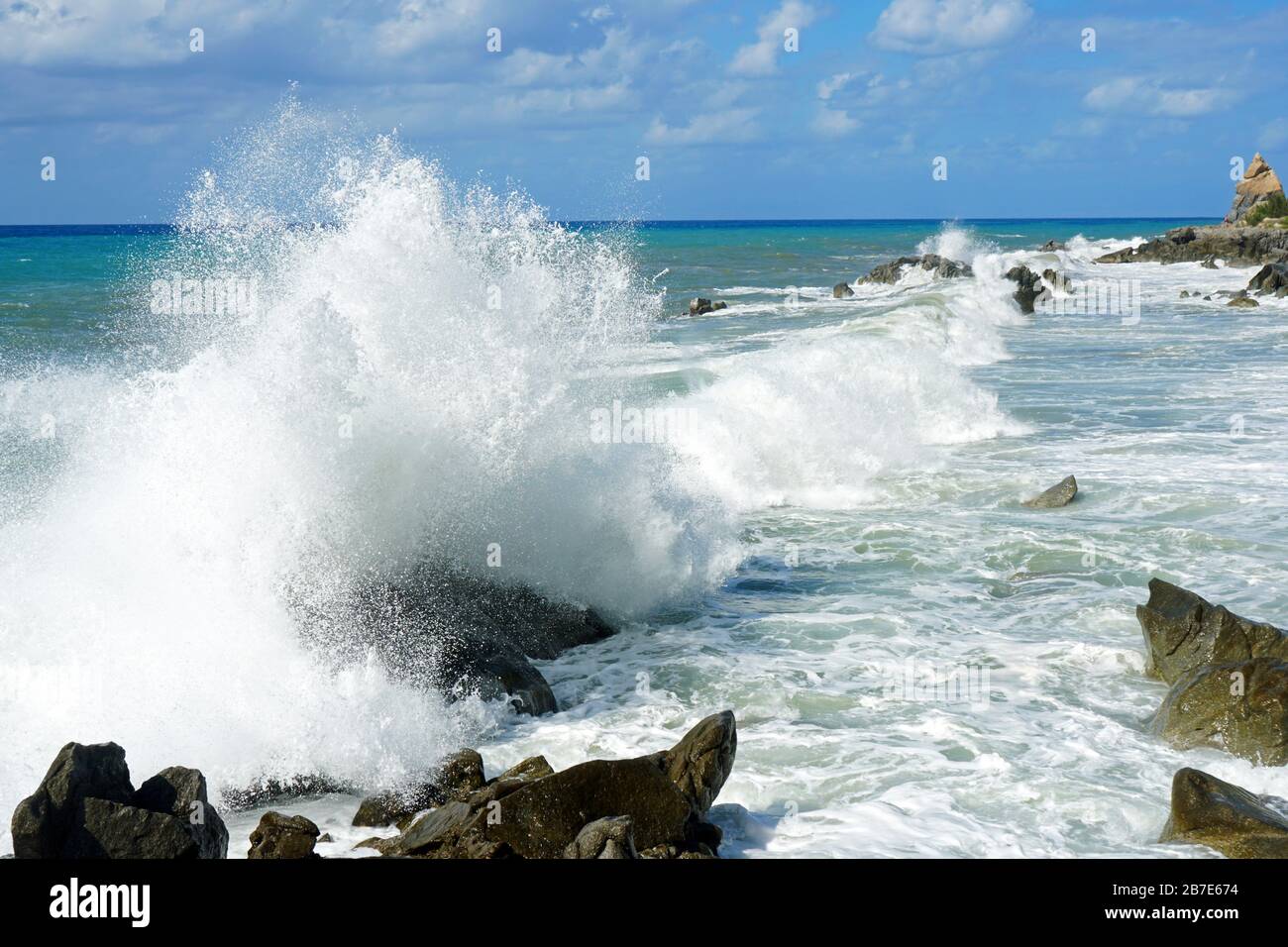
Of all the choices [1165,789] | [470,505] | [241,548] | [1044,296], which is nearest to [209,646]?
[241,548]

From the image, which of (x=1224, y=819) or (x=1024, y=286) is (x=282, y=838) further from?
(x=1024, y=286)

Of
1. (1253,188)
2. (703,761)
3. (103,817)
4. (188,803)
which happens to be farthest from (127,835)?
(1253,188)

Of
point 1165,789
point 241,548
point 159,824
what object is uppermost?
point 241,548

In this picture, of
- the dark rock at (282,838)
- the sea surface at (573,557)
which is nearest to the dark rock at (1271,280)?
the sea surface at (573,557)

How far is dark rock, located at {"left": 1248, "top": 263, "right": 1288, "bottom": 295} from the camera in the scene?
37812 mm

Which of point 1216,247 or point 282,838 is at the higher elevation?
point 1216,247

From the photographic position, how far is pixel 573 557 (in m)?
9.71

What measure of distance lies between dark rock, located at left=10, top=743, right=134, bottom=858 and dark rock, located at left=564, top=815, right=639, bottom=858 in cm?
203

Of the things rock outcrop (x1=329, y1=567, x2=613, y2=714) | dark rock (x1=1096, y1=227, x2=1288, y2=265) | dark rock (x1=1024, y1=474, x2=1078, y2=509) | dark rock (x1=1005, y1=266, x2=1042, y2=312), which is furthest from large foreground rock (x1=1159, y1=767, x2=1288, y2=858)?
dark rock (x1=1096, y1=227, x2=1288, y2=265)

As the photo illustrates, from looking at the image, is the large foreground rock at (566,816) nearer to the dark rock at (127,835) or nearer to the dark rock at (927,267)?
the dark rock at (127,835)

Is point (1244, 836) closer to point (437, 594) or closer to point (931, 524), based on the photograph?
point (437, 594)

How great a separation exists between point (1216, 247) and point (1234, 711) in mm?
59178

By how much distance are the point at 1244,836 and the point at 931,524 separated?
23.0 feet

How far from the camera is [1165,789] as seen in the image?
249 inches
